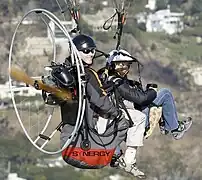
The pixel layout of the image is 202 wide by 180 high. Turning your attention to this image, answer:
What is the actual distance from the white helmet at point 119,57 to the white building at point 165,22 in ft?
132

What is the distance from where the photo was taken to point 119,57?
4809 millimetres

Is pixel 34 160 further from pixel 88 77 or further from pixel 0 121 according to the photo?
pixel 88 77

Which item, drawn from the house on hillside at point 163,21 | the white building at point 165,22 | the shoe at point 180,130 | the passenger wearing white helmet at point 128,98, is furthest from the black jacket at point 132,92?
the white building at point 165,22

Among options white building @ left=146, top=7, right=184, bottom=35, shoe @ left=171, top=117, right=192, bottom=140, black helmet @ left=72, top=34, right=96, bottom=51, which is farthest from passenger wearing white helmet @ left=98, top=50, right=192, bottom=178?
white building @ left=146, top=7, right=184, bottom=35

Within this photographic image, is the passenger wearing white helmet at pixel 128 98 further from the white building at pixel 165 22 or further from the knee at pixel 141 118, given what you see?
the white building at pixel 165 22

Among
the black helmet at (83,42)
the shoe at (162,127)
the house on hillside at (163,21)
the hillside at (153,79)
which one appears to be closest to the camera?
the black helmet at (83,42)

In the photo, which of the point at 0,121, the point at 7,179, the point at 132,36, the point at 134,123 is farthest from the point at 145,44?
the point at 134,123

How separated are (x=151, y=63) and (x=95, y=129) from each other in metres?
35.2

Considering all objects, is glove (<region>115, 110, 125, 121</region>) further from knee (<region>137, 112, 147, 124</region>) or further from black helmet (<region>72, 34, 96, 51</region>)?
black helmet (<region>72, 34, 96, 51</region>)

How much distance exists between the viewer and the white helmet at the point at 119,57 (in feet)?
15.7

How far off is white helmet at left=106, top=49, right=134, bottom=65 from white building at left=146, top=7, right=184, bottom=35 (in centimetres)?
4020

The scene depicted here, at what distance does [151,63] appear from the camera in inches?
1569

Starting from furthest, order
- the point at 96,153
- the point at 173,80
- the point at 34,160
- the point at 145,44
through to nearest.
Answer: the point at 145,44
the point at 173,80
the point at 34,160
the point at 96,153

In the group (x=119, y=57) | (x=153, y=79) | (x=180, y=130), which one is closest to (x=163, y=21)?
(x=153, y=79)
